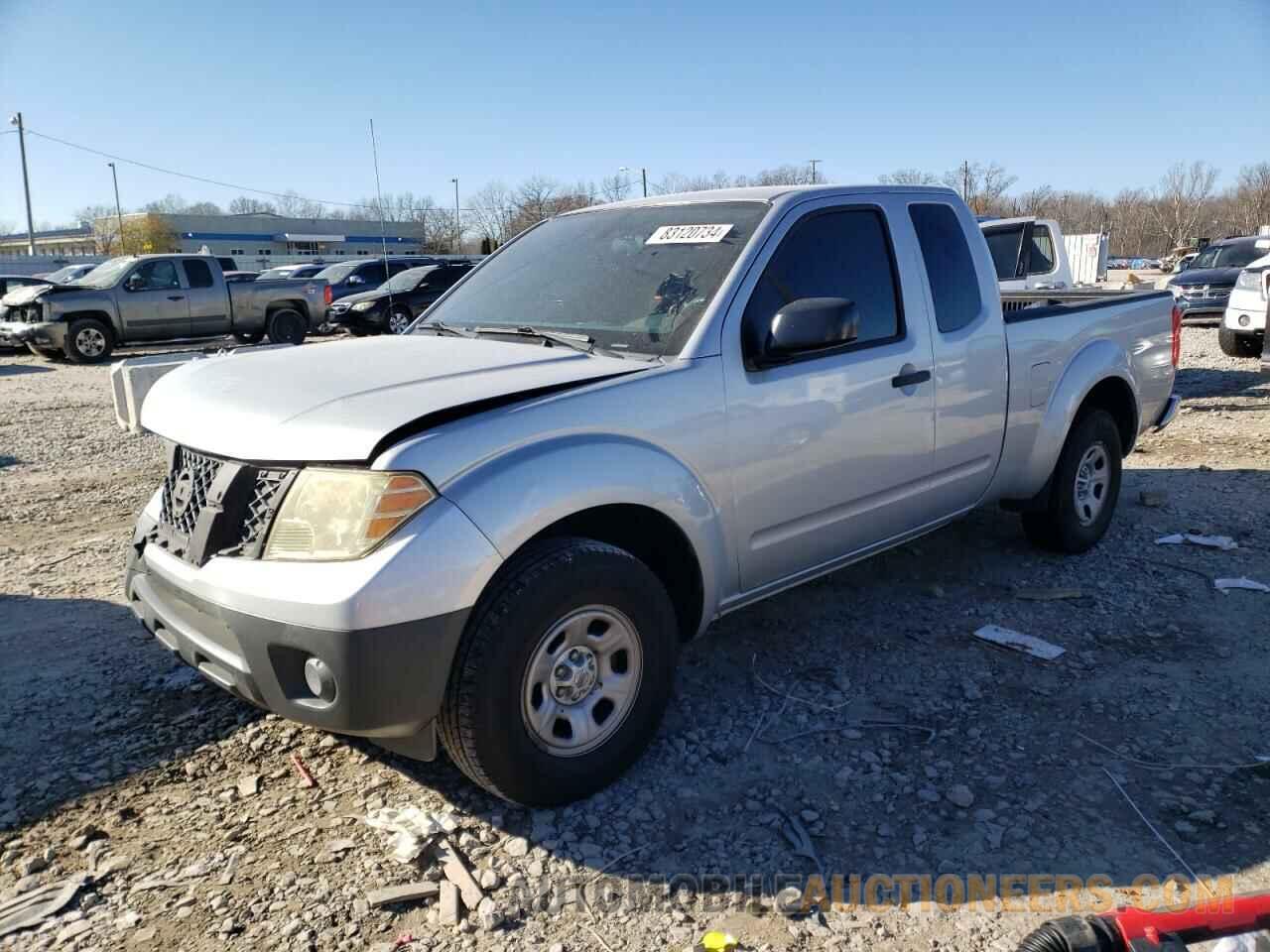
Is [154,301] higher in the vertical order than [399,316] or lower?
higher

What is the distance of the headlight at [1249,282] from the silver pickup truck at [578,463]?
377 inches

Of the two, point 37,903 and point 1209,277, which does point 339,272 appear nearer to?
point 1209,277

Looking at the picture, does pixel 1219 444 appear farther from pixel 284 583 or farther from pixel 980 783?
pixel 284 583

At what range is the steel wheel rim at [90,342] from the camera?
1714 cm

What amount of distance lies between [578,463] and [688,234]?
130 cm

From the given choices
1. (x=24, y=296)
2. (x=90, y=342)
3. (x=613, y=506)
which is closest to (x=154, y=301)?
(x=90, y=342)

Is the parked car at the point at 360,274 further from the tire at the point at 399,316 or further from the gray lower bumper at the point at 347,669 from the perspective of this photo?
the gray lower bumper at the point at 347,669

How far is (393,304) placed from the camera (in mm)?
19453

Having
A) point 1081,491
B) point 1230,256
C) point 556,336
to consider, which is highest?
point 1230,256

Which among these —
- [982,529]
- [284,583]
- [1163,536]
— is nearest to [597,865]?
[284,583]

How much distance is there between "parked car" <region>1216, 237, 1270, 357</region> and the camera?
11.9 meters

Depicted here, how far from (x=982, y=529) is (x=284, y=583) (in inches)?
179

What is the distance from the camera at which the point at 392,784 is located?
319 centimetres

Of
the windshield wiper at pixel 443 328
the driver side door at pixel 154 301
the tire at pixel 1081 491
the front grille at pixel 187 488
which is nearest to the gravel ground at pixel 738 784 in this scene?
the tire at pixel 1081 491
